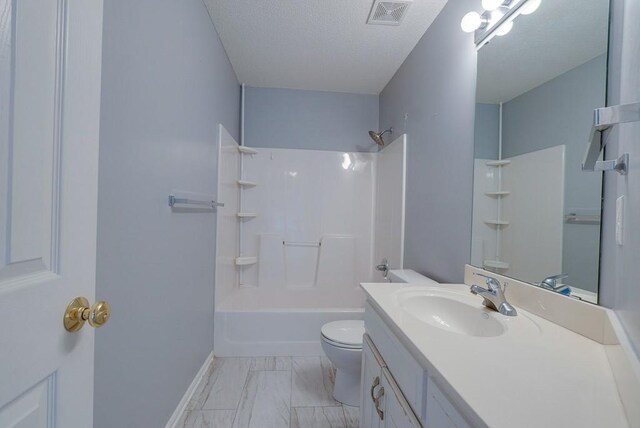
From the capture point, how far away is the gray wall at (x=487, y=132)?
48.2 inches

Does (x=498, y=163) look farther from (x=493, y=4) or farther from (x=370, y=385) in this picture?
(x=370, y=385)

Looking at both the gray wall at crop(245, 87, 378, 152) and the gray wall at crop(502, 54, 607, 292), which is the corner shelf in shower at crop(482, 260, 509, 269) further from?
the gray wall at crop(245, 87, 378, 152)

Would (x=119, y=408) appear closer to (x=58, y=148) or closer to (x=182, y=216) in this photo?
(x=182, y=216)

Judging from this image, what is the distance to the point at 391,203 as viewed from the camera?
2.43 metres

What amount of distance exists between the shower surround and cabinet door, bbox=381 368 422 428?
180 cm

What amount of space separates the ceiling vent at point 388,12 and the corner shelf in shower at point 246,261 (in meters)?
2.18

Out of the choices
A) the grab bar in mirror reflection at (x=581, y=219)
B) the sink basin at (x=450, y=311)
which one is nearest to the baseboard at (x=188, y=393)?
the sink basin at (x=450, y=311)

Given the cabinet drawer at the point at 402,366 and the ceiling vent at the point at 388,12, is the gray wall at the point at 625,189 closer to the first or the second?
the cabinet drawer at the point at 402,366

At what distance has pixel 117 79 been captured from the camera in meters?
0.90

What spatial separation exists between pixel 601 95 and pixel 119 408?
186cm

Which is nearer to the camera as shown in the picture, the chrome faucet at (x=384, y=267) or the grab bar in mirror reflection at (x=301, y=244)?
the chrome faucet at (x=384, y=267)

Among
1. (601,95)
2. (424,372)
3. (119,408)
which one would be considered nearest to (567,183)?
(601,95)

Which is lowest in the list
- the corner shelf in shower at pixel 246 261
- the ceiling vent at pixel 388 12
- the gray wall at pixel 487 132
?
the corner shelf in shower at pixel 246 261

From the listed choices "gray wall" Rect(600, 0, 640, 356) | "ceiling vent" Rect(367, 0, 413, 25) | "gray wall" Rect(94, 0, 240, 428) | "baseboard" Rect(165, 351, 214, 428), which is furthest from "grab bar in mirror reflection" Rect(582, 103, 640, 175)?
"baseboard" Rect(165, 351, 214, 428)
